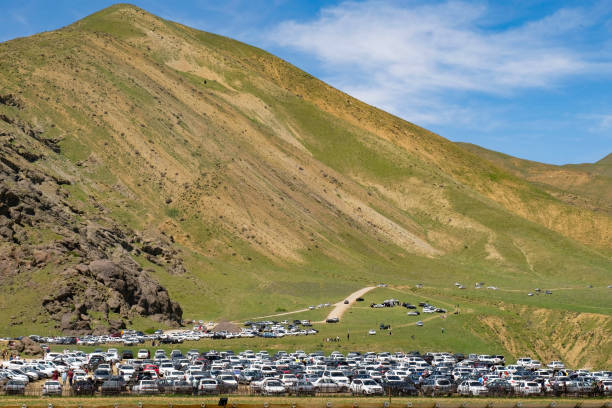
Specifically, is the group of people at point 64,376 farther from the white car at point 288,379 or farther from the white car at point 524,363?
the white car at point 524,363

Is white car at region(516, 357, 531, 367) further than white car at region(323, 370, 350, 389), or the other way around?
white car at region(516, 357, 531, 367)

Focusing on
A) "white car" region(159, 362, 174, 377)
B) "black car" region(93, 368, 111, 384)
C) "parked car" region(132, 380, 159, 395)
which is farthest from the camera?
"white car" region(159, 362, 174, 377)

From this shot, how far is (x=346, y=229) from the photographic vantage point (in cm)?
15288

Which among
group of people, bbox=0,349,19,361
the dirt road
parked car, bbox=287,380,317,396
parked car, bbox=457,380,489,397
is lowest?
parked car, bbox=457,380,489,397

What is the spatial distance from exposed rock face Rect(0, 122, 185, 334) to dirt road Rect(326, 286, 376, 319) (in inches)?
822

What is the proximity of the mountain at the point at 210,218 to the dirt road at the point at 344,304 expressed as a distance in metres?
2.69

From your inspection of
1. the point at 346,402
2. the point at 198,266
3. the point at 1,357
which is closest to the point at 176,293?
the point at 198,266

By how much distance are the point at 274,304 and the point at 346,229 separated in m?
46.5

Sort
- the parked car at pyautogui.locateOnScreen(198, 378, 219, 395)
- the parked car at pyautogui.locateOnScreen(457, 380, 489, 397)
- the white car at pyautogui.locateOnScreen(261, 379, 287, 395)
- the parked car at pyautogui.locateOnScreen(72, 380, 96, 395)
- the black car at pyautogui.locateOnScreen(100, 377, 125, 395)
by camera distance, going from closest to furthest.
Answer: the parked car at pyautogui.locateOnScreen(72, 380, 96, 395) → the black car at pyautogui.locateOnScreen(100, 377, 125, 395) → the parked car at pyautogui.locateOnScreen(198, 378, 219, 395) → the white car at pyautogui.locateOnScreen(261, 379, 287, 395) → the parked car at pyautogui.locateOnScreen(457, 380, 489, 397)

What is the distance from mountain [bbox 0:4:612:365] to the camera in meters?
90.9

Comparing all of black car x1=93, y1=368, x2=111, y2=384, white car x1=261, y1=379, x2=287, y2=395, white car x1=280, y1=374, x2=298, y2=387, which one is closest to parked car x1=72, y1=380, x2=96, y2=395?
black car x1=93, y1=368, x2=111, y2=384

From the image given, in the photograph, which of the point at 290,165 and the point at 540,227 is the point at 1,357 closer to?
the point at 290,165

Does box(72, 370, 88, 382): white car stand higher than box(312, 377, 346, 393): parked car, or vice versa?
box(72, 370, 88, 382): white car

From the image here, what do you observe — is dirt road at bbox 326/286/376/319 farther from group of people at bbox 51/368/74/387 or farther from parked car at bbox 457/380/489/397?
group of people at bbox 51/368/74/387
